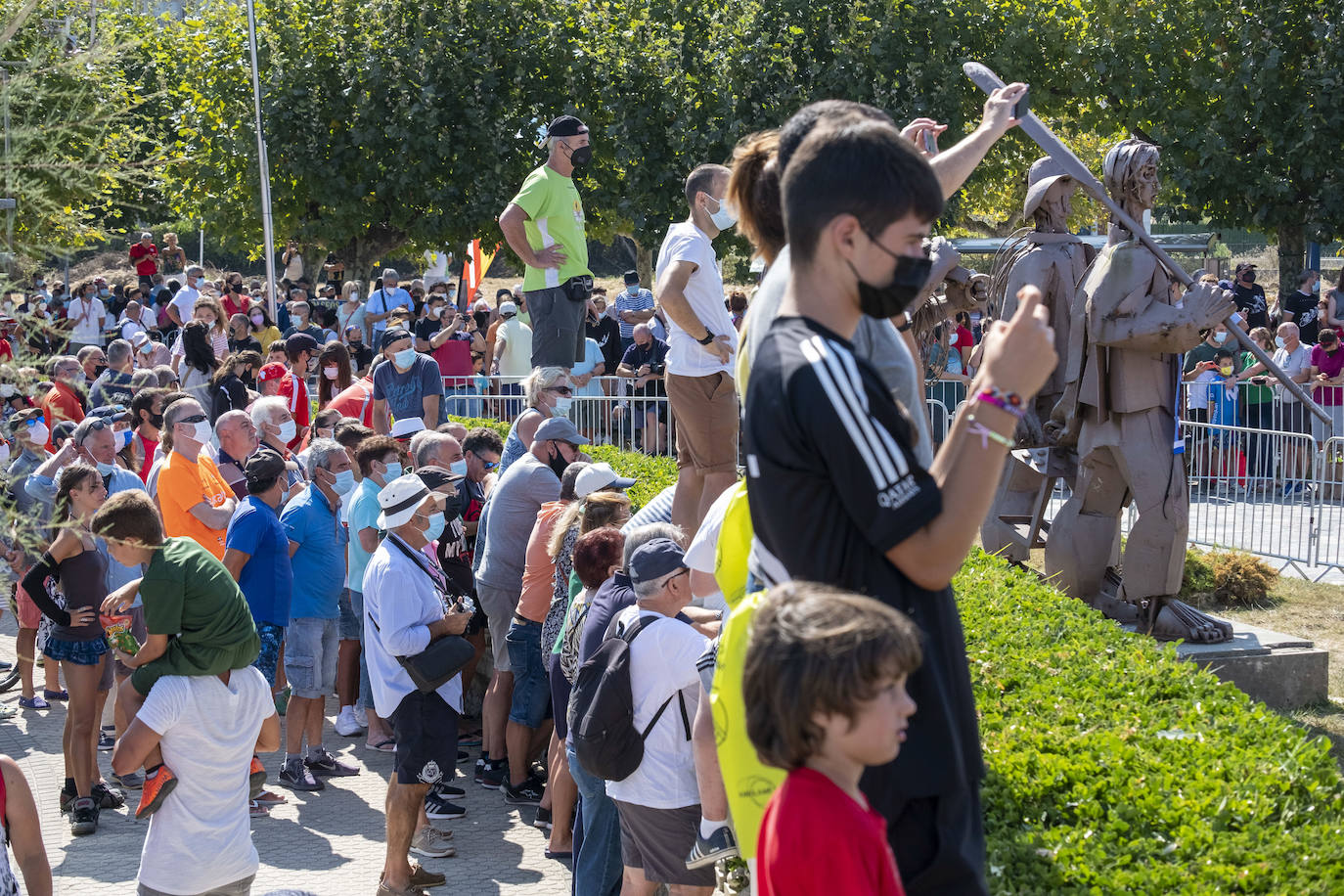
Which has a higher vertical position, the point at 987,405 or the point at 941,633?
the point at 987,405

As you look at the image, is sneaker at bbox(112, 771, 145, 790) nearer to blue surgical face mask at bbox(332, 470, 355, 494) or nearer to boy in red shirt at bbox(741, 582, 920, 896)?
blue surgical face mask at bbox(332, 470, 355, 494)

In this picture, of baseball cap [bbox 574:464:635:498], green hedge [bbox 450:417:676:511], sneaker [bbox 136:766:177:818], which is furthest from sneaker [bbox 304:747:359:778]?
sneaker [bbox 136:766:177:818]

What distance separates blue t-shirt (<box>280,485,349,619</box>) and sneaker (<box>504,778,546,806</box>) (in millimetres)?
1679

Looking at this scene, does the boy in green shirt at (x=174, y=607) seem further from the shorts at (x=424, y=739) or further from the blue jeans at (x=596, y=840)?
the blue jeans at (x=596, y=840)

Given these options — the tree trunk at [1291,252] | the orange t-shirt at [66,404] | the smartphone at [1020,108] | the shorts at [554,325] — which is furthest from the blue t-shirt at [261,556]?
the tree trunk at [1291,252]

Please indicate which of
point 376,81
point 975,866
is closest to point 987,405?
point 975,866

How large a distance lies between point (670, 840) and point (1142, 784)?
2.06m

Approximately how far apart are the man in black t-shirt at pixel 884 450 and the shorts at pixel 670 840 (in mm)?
2927

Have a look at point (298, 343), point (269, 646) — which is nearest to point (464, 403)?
point (298, 343)

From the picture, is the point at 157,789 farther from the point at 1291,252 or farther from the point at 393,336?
the point at 1291,252

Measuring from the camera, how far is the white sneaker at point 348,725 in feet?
32.6

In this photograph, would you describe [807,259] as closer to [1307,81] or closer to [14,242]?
[14,242]

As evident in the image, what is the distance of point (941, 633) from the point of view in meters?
2.71

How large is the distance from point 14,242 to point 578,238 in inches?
225
